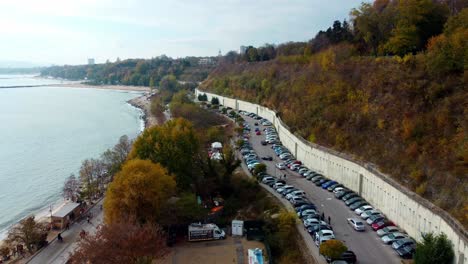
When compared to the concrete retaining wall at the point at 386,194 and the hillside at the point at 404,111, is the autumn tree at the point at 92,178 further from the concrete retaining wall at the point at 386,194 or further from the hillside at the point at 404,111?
the hillside at the point at 404,111

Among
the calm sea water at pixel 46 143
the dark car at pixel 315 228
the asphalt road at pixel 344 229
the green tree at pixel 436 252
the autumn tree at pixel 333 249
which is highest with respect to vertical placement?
the green tree at pixel 436 252

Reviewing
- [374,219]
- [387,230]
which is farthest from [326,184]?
[387,230]

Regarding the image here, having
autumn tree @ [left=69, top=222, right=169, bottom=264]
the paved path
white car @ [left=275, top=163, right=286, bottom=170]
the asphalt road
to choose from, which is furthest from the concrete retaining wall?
the paved path

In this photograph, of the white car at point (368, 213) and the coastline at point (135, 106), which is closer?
the white car at point (368, 213)

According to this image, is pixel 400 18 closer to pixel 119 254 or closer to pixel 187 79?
pixel 119 254

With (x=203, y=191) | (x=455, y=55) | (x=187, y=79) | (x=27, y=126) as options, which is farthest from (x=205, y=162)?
(x=187, y=79)

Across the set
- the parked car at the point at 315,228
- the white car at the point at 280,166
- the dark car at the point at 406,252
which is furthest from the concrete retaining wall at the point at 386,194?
the parked car at the point at 315,228
